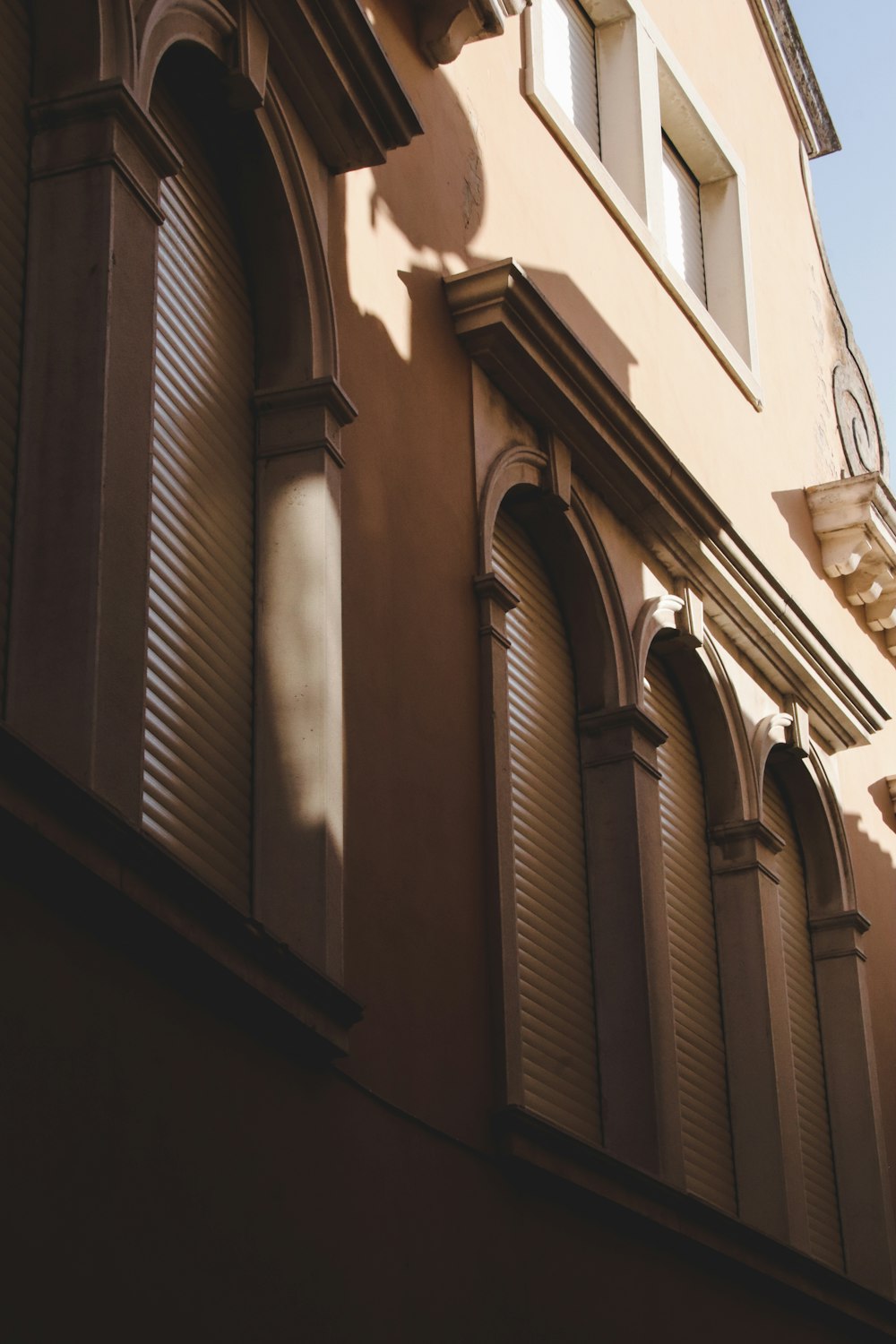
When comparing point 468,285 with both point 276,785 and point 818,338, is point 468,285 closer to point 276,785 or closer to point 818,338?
point 276,785

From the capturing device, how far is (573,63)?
1266 centimetres

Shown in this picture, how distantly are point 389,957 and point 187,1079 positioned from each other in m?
1.62

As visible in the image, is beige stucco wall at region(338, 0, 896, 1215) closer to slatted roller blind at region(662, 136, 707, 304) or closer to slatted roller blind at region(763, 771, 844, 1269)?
slatted roller blind at region(662, 136, 707, 304)

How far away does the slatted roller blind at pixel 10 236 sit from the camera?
6242mm

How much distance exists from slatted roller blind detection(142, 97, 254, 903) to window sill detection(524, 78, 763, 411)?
373cm

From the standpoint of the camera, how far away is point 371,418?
849 cm

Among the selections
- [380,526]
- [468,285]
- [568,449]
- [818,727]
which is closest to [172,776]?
[380,526]

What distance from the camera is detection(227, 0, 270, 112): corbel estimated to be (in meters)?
7.78

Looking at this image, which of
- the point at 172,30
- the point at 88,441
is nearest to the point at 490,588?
the point at 172,30

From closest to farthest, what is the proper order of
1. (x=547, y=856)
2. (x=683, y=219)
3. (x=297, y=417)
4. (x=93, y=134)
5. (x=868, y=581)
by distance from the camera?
(x=93, y=134) → (x=297, y=417) → (x=547, y=856) → (x=683, y=219) → (x=868, y=581)

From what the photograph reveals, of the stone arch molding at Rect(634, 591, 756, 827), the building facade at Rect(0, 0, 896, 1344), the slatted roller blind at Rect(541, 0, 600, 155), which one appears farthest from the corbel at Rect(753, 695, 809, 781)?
the slatted roller blind at Rect(541, 0, 600, 155)

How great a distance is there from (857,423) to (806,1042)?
548cm

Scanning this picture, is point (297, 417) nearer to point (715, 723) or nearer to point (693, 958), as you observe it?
point (693, 958)

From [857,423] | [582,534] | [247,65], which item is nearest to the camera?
[247,65]
